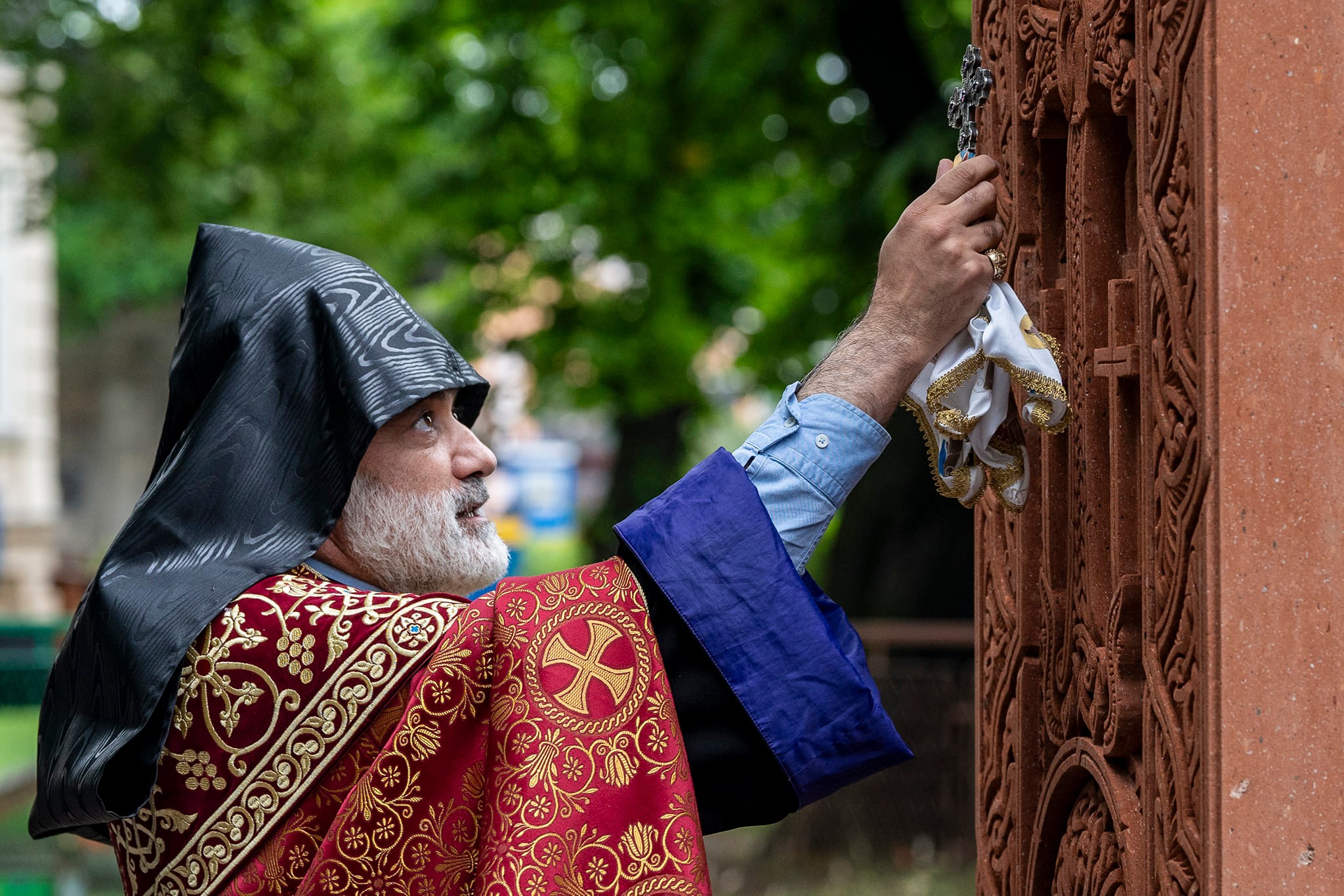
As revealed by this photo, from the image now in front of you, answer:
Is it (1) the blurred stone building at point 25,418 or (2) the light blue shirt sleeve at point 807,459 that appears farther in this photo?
(1) the blurred stone building at point 25,418

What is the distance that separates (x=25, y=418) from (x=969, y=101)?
71.8 feet

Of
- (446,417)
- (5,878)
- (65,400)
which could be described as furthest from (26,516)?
(446,417)

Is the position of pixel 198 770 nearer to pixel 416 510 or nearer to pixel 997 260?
pixel 416 510

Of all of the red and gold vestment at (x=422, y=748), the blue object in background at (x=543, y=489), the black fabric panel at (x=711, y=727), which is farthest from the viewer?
the blue object in background at (x=543, y=489)

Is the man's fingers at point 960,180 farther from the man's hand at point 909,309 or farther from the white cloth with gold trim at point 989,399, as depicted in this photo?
the white cloth with gold trim at point 989,399

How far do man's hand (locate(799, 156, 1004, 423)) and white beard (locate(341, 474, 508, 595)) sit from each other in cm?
57

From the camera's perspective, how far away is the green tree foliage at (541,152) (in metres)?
8.21

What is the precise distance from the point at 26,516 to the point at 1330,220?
72.6 feet

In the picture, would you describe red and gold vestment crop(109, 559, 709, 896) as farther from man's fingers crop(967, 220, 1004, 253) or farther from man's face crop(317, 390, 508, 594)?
man's fingers crop(967, 220, 1004, 253)

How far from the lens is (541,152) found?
30.9ft

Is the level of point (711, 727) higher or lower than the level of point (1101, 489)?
lower

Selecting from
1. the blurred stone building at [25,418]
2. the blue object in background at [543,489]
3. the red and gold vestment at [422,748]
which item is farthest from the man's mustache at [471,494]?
the blue object in background at [543,489]

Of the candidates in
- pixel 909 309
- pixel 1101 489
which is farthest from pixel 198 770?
pixel 1101 489

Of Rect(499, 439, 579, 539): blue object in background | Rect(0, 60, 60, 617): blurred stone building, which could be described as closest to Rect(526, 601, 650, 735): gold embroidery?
Rect(0, 60, 60, 617): blurred stone building
